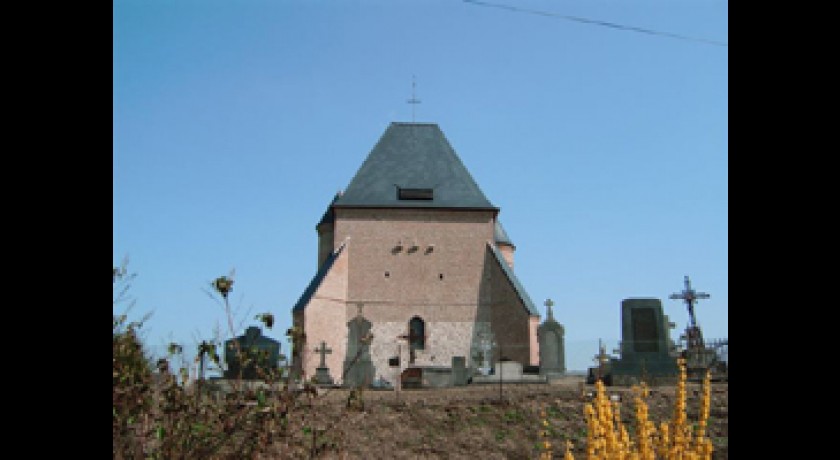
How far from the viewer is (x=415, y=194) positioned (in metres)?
27.6

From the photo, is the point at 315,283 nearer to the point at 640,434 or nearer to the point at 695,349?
the point at 695,349

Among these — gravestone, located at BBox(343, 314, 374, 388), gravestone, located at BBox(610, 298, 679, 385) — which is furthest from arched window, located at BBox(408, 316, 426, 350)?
gravestone, located at BBox(610, 298, 679, 385)

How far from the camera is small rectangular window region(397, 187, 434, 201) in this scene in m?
27.6

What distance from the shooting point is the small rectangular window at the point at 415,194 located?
1085 inches

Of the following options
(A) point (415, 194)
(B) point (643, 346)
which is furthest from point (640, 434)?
(A) point (415, 194)

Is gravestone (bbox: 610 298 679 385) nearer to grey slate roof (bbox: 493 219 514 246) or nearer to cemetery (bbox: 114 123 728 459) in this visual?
cemetery (bbox: 114 123 728 459)

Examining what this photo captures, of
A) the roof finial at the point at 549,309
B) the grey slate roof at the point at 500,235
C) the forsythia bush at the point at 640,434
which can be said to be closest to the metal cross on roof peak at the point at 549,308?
the roof finial at the point at 549,309

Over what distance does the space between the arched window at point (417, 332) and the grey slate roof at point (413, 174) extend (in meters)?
4.89

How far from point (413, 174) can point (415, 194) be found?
1359mm

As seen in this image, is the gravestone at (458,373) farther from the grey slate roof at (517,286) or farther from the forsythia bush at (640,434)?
the forsythia bush at (640,434)
